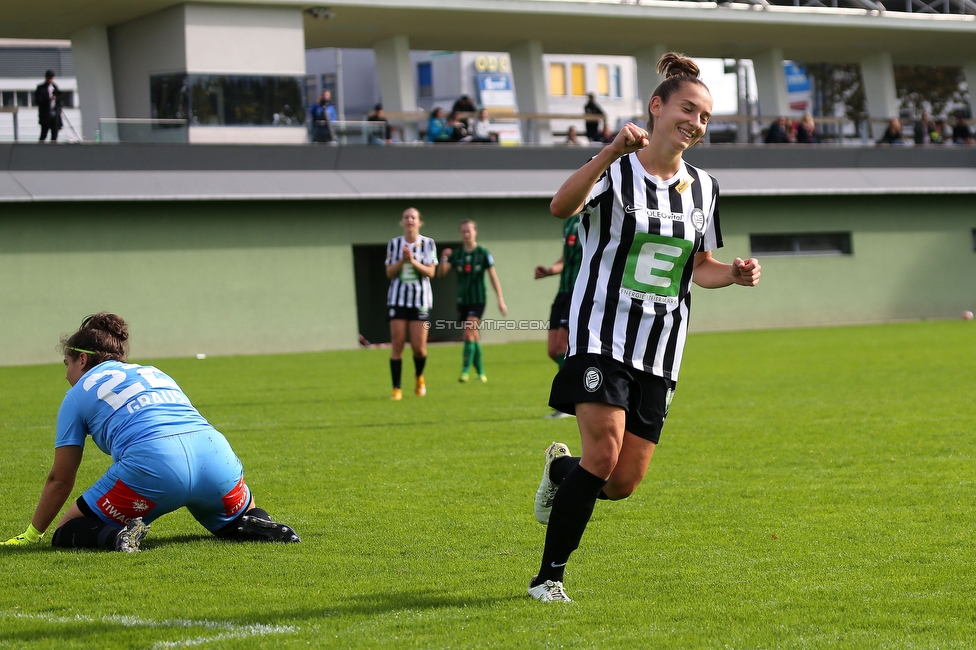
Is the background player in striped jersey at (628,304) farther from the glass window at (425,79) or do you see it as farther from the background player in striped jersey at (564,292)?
the glass window at (425,79)

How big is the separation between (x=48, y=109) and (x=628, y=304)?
72.9ft

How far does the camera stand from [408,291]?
13.9 m

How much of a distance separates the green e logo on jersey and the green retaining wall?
21463 mm

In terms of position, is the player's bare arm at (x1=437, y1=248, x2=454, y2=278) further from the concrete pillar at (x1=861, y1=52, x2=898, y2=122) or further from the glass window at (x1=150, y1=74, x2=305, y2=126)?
the concrete pillar at (x1=861, y1=52, x2=898, y2=122)

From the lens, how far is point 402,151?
27.5 meters

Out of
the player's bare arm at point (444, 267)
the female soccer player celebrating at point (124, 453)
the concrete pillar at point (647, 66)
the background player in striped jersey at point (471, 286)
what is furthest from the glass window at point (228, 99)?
the female soccer player celebrating at point (124, 453)

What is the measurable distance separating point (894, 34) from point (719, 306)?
1030 cm

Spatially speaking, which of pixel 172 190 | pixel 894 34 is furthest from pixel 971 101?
pixel 172 190

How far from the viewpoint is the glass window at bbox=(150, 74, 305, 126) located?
87.2 ft

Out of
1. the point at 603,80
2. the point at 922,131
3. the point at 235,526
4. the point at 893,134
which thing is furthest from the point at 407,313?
the point at 603,80

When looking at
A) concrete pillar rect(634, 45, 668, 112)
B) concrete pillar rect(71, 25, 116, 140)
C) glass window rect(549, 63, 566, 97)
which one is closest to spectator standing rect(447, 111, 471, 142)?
concrete pillar rect(634, 45, 668, 112)

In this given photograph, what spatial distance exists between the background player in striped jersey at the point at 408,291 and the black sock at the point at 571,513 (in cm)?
922

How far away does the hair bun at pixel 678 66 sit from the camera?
4.95 meters

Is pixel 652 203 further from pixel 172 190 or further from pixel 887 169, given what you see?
pixel 887 169
